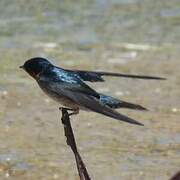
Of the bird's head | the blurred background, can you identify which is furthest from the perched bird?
the blurred background

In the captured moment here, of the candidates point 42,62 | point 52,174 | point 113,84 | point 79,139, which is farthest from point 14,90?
point 42,62

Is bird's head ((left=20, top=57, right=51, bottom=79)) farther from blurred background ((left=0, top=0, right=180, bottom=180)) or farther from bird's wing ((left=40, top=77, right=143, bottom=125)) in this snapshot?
blurred background ((left=0, top=0, right=180, bottom=180))

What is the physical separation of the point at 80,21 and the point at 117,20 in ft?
1.03

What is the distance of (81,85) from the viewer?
3.04m

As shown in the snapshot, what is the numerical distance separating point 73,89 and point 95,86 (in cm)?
309

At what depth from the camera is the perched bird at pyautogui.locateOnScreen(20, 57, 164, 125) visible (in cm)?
288

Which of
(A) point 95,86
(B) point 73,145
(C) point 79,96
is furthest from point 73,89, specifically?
(A) point 95,86

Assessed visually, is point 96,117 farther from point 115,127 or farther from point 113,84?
point 113,84

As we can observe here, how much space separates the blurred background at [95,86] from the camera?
15.4 ft

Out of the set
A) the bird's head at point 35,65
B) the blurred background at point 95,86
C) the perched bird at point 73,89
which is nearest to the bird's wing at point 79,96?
the perched bird at point 73,89

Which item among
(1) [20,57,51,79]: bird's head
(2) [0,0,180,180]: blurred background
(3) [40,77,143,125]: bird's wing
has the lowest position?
(2) [0,0,180,180]: blurred background

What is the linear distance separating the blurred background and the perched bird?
1422mm

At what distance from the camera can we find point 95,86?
606 cm

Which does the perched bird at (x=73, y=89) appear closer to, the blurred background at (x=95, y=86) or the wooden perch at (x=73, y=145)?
the wooden perch at (x=73, y=145)
